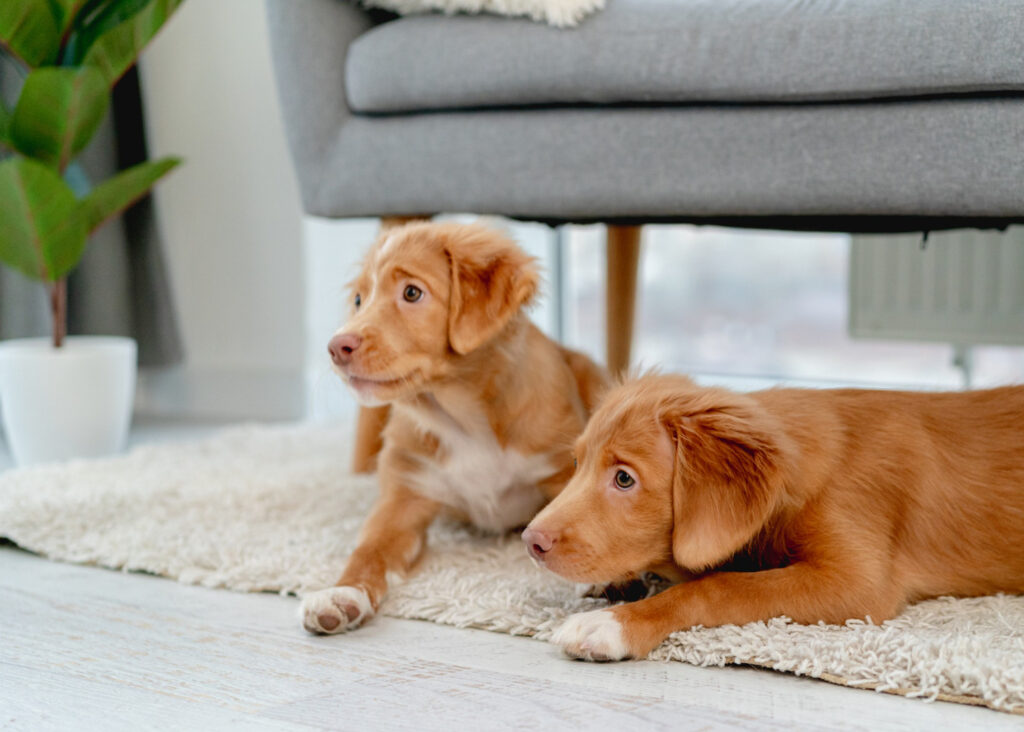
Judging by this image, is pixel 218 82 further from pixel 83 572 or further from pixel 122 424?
pixel 83 572

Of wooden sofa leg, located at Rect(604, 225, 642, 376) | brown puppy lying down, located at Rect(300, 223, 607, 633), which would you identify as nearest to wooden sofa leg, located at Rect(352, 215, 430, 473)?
brown puppy lying down, located at Rect(300, 223, 607, 633)

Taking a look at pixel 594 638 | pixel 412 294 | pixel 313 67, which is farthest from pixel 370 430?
pixel 594 638

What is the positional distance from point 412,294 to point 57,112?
1422 mm

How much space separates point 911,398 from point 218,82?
2940 mm

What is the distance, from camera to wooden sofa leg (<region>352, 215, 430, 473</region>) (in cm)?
234

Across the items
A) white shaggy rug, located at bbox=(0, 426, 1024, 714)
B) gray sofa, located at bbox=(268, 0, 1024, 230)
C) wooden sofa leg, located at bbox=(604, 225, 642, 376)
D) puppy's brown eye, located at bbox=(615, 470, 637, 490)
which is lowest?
white shaggy rug, located at bbox=(0, 426, 1024, 714)

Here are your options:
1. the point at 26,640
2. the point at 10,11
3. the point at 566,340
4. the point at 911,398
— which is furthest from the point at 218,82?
the point at 911,398

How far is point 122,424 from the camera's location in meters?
2.94

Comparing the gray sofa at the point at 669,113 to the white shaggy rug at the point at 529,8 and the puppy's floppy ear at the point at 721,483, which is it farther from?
the puppy's floppy ear at the point at 721,483

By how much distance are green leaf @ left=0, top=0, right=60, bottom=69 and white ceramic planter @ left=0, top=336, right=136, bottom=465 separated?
76 centimetres

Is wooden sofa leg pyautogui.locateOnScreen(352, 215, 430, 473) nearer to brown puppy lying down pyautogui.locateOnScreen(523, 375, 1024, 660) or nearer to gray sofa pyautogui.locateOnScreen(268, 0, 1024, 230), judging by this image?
gray sofa pyautogui.locateOnScreen(268, 0, 1024, 230)

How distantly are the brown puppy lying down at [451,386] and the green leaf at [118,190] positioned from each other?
1.25 metres

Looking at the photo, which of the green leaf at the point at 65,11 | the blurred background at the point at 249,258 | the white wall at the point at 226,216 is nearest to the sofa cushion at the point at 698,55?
the green leaf at the point at 65,11

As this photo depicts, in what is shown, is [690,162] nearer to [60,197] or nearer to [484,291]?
[484,291]
